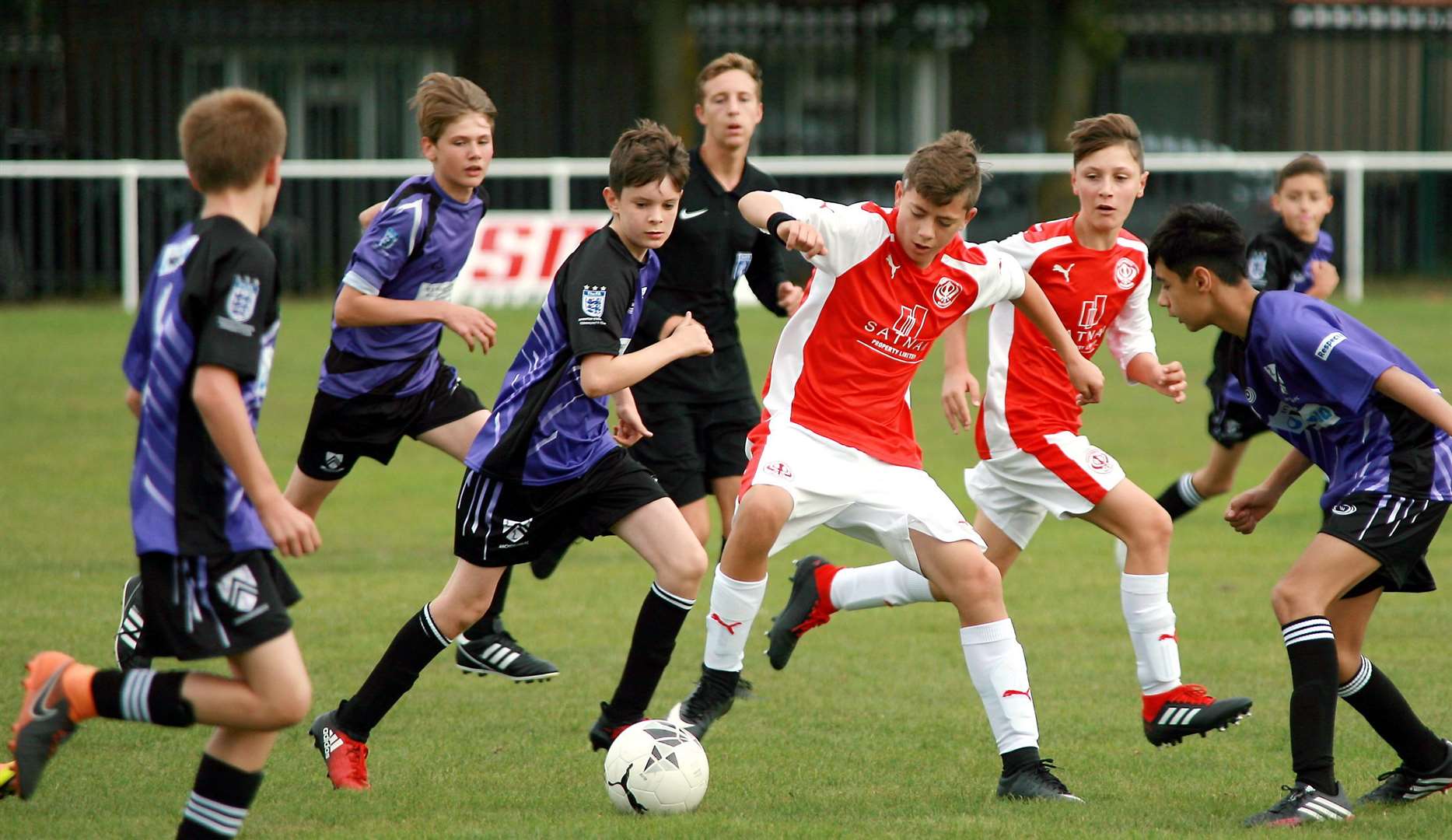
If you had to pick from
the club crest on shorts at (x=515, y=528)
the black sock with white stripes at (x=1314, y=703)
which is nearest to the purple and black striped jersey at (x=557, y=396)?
the club crest on shorts at (x=515, y=528)

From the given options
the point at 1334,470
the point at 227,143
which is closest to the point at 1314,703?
the point at 1334,470

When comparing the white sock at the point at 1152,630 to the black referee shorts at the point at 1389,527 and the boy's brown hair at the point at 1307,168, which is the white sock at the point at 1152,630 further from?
the boy's brown hair at the point at 1307,168

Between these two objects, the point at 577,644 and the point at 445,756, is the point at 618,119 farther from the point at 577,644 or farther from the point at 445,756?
the point at 445,756

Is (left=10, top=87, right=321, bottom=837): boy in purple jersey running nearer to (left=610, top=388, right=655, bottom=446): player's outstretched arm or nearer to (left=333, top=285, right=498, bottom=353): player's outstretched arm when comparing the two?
(left=333, top=285, right=498, bottom=353): player's outstretched arm

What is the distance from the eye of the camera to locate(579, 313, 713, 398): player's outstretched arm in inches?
180

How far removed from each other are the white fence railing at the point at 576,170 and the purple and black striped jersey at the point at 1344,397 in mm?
13873

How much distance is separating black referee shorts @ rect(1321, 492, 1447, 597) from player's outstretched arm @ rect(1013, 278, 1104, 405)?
0.97 m

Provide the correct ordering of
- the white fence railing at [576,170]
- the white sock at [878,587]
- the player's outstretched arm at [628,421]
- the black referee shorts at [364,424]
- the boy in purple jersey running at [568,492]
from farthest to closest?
the white fence railing at [576,170], the black referee shorts at [364,424], the white sock at [878,587], the player's outstretched arm at [628,421], the boy in purple jersey running at [568,492]

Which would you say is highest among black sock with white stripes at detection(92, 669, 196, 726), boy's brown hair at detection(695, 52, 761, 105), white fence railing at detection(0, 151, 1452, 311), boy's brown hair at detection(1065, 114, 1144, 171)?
white fence railing at detection(0, 151, 1452, 311)

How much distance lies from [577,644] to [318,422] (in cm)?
144

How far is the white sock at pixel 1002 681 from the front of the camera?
15.1 ft

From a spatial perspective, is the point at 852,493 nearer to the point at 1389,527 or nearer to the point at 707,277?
the point at 1389,527

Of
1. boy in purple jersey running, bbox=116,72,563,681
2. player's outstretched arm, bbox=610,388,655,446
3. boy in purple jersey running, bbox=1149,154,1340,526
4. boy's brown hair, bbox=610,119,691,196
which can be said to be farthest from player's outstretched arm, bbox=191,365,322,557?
boy in purple jersey running, bbox=1149,154,1340,526

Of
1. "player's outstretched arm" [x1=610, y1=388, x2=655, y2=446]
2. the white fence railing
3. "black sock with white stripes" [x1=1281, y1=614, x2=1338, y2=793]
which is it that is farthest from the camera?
the white fence railing
